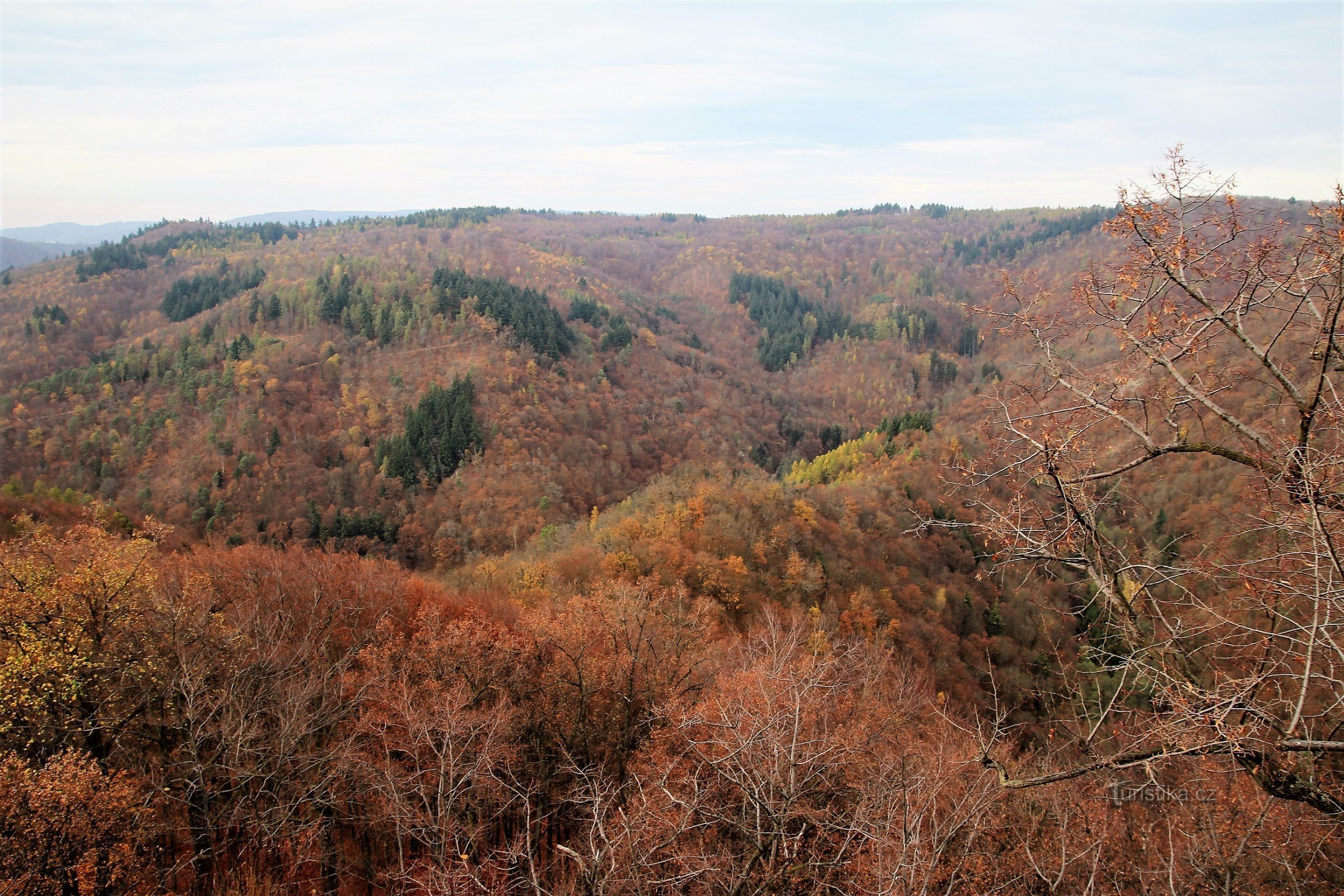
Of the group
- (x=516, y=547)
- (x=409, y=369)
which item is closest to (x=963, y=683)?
(x=516, y=547)

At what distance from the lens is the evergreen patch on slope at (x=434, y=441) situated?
10331 centimetres

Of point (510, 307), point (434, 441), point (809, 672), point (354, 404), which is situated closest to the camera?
point (809, 672)

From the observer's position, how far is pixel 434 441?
4178 inches

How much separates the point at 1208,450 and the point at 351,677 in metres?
25.1

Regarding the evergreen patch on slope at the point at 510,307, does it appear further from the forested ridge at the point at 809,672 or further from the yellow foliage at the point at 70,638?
the yellow foliage at the point at 70,638

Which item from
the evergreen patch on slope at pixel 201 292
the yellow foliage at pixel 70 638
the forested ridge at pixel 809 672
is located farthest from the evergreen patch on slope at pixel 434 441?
the evergreen patch on slope at pixel 201 292

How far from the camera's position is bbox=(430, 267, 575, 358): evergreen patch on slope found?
5167 inches

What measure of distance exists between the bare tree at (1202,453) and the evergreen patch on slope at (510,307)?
417 ft

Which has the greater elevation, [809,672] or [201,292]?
[201,292]

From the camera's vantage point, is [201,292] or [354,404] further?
[201,292]

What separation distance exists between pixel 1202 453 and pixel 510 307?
136799 mm

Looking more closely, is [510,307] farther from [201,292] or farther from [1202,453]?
[1202,453]

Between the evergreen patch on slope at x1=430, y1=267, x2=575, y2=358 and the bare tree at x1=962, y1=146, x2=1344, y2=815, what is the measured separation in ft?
417

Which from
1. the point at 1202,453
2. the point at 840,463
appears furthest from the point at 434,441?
the point at 1202,453
